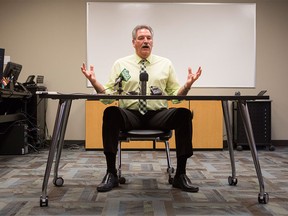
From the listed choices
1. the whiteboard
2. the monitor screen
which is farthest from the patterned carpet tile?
the whiteboard

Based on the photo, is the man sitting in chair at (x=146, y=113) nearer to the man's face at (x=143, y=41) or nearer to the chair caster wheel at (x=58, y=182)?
the man's face at (x=143, y=41)

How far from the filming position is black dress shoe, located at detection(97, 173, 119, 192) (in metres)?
1.95

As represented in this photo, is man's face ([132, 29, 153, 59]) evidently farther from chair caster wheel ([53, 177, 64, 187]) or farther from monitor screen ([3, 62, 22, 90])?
monitor screen ([3, 62, 22, 90])

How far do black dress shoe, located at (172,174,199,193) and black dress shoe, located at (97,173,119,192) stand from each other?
365mm

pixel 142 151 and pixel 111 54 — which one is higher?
pixel 111 54

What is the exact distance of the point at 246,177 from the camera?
2.43 metres

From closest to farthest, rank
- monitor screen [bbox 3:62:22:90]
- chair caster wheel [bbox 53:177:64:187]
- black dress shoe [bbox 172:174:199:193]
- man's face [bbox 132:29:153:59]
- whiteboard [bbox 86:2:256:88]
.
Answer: black dress shoe [bbox 172:174:199:193] → chair caster wheel [bbox 53:177:64:187] → man's face [bbox 132:29:153:59] → monitor screen [bbox 3:62:22:90] → whiteboard [bbox 86:2:256:88]

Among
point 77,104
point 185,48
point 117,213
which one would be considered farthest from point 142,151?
point 117,213

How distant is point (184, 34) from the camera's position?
454cm

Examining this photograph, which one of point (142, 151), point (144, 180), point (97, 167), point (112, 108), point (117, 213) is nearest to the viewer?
point (117, 213)

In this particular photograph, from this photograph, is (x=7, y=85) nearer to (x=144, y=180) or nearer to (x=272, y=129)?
(x=144, y=180)

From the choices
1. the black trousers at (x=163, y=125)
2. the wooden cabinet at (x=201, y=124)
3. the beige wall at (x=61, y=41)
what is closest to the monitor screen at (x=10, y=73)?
the wooden cabinet at (x=201, y=124)

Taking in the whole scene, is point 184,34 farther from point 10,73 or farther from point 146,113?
point 146,113

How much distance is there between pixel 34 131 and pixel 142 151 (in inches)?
53.4
